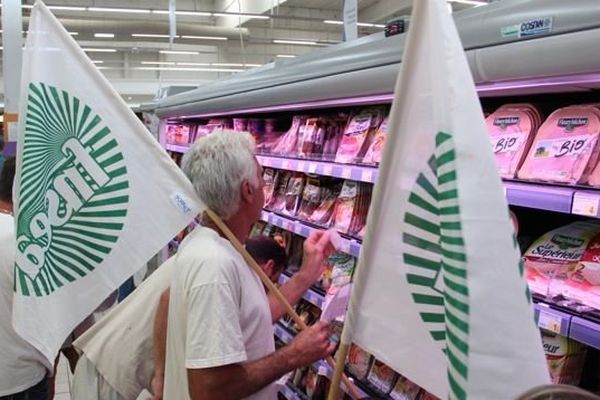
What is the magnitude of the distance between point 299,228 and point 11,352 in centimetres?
149

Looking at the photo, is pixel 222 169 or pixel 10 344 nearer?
pixel 222 169

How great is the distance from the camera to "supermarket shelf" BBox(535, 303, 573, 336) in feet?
4.86

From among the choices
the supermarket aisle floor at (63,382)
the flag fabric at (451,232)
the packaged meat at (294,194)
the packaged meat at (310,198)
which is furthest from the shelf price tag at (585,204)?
the supermarket aisle floor at (63,382)

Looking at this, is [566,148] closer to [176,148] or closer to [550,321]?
[550,321]

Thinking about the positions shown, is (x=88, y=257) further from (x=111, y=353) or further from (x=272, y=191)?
(x=272, y=191)

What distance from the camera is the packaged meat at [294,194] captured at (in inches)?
133

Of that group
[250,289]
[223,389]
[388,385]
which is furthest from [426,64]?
[388,385]

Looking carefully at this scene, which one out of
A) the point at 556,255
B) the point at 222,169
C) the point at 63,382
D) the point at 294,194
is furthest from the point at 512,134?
the point at 63,382

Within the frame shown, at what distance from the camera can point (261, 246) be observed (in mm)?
2725

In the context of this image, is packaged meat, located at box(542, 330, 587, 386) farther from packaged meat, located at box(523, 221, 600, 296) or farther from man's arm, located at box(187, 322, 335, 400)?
man's arm, located at box(187, 322, 335, 400)

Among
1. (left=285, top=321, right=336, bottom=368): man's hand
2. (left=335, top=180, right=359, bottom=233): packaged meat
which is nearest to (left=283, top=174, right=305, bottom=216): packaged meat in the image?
(left=335, top=180, right=359, bottom=233): packaged meat

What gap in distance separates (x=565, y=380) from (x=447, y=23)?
1278mm

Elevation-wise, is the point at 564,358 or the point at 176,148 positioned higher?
the point at 176,148

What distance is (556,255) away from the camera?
1768mm
